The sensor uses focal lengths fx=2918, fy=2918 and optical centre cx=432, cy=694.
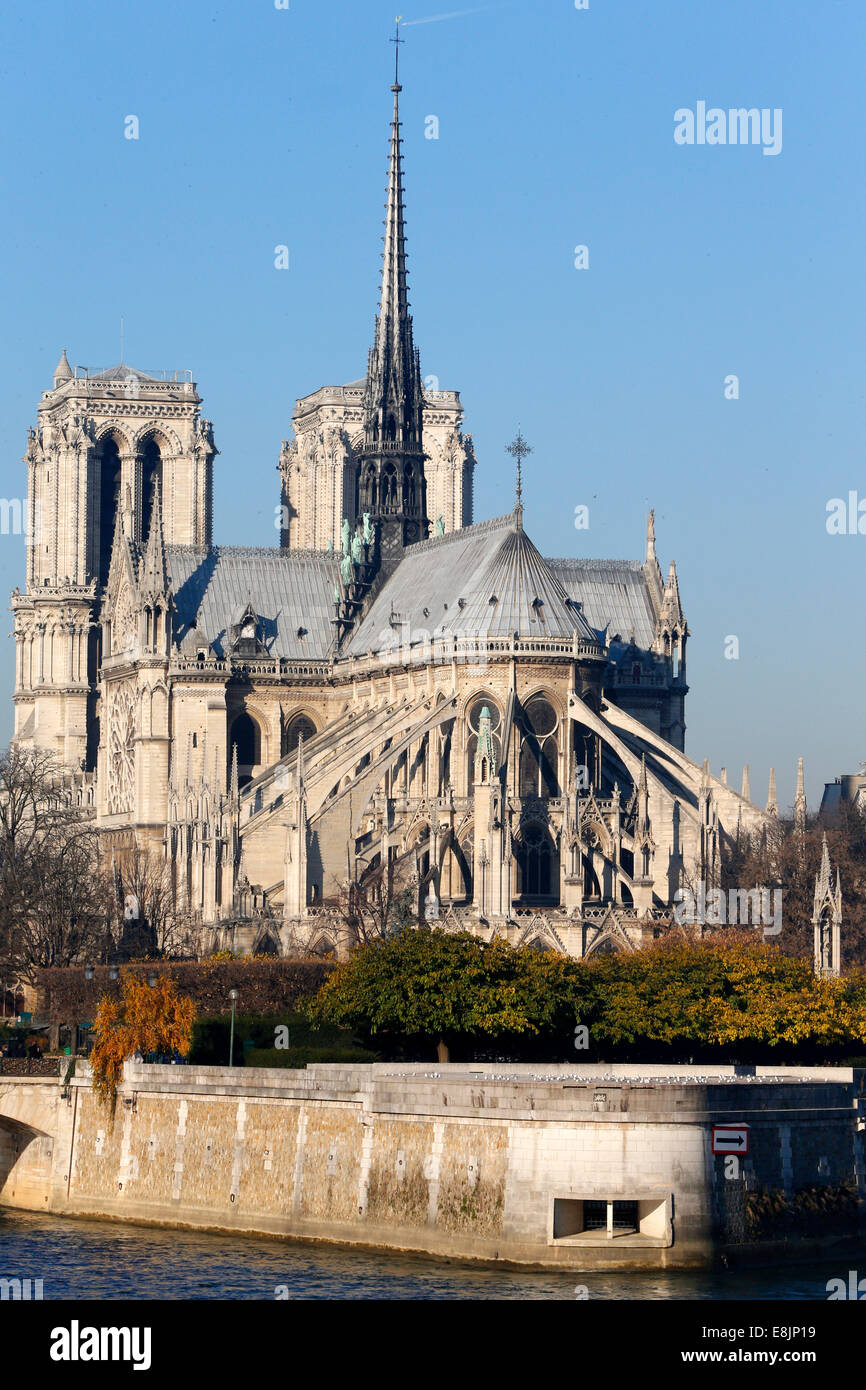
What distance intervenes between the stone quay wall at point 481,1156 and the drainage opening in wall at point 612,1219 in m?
0.04

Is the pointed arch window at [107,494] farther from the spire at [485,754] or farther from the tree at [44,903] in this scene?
the spire at [485,754]

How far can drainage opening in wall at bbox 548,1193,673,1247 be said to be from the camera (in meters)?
53.8

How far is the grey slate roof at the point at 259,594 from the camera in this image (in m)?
123

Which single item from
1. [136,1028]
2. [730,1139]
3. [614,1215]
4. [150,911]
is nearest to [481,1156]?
[614,1215]

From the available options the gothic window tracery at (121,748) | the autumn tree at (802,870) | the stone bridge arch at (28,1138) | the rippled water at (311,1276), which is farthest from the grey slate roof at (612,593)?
the rippled water at (311,1276)

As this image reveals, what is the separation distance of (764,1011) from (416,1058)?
27.2ft

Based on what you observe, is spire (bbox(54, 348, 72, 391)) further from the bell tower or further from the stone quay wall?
the stone quay wall

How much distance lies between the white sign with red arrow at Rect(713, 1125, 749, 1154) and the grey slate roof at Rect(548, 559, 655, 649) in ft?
227

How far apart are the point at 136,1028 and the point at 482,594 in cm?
4492

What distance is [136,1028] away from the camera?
2643 inches

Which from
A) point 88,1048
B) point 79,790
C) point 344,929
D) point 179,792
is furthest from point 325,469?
point 88,1048

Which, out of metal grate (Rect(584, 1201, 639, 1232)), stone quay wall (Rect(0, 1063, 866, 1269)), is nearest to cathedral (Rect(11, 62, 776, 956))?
stone quay wall (Rect(0, 1063, 866, 1269))

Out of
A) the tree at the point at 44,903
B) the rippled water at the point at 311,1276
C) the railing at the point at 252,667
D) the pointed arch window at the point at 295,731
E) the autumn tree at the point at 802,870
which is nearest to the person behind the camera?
the rippled water at the point at 311,1276

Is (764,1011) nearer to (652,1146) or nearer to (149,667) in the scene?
(652,1146)
